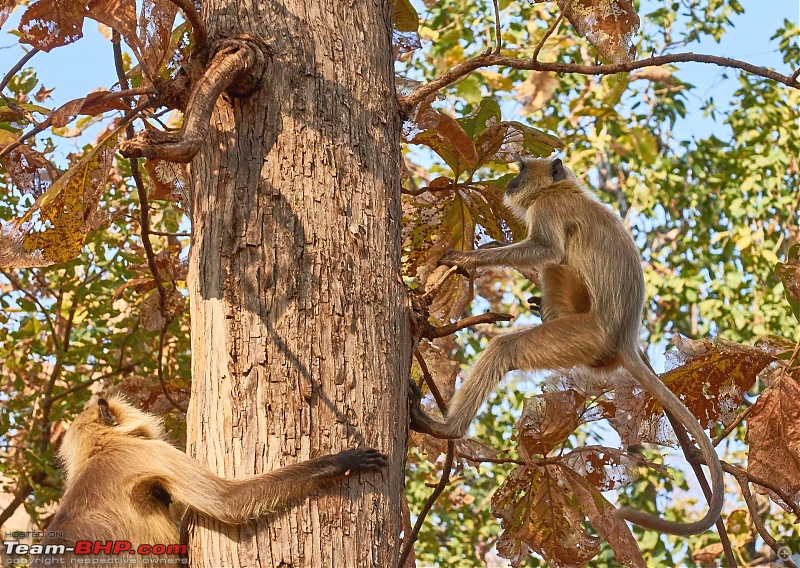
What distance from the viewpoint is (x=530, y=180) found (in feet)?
12.7

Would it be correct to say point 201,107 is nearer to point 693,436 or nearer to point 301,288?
point 301,288

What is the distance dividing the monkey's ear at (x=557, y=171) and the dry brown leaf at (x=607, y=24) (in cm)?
139

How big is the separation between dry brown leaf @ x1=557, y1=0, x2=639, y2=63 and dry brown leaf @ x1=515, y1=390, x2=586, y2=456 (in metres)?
1.14

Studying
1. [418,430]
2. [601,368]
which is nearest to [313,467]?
[418,430]

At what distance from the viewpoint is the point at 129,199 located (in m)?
4.62

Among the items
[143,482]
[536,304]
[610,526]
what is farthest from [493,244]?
[143,482]

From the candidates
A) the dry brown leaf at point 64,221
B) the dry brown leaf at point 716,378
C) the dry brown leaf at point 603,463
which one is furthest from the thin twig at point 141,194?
the dry brown leaf at point 716,378

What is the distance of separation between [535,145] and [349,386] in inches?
58.0

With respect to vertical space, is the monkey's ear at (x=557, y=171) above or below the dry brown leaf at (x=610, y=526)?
above

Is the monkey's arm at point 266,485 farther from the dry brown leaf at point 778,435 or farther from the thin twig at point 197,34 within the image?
the dry brown leaf at point 778,435

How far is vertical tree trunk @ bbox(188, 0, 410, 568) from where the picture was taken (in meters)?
1.75

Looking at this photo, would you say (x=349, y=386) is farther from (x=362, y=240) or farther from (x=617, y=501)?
(x=617, y=501)

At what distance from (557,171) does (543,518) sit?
158cm

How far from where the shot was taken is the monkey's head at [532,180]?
12.3ft
